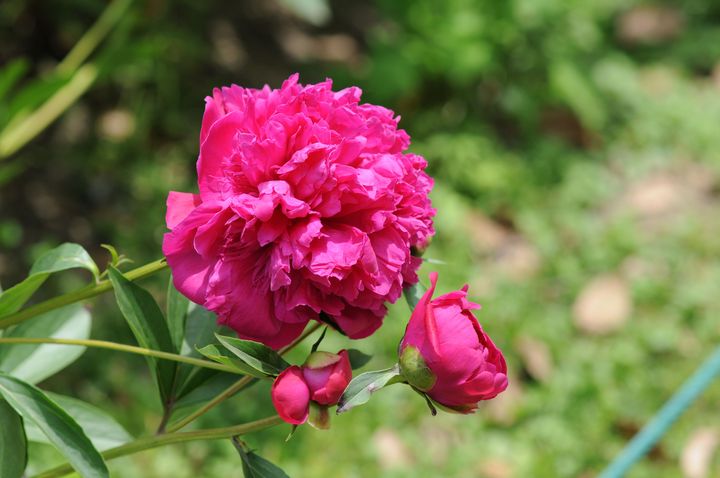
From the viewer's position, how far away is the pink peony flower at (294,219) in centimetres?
58

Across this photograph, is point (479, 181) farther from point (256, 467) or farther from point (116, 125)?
point (256, 467)

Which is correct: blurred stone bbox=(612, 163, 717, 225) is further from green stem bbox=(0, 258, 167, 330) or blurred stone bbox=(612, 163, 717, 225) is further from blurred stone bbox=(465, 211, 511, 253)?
green stem bbox=(0, 258, 167, 330)

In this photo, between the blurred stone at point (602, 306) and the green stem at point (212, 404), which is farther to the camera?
the blurred stone at point (602, 306)

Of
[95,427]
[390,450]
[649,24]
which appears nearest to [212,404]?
[95,427]

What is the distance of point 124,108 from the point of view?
2260 mm

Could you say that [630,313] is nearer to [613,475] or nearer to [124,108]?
[613,475]

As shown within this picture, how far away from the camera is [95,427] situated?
83cm

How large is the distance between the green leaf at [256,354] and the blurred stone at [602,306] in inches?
56.2

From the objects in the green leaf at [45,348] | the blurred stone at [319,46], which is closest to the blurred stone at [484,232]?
the blurred stone at [319,46]

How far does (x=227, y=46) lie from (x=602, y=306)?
1.17 m

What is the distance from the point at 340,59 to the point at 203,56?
41cm

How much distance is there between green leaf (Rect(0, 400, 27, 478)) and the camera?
66cm

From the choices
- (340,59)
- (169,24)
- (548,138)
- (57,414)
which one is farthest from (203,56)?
(57,414)

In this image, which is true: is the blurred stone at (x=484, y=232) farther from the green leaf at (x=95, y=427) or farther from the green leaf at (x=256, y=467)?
the green leaf at (x=256, y=467)
